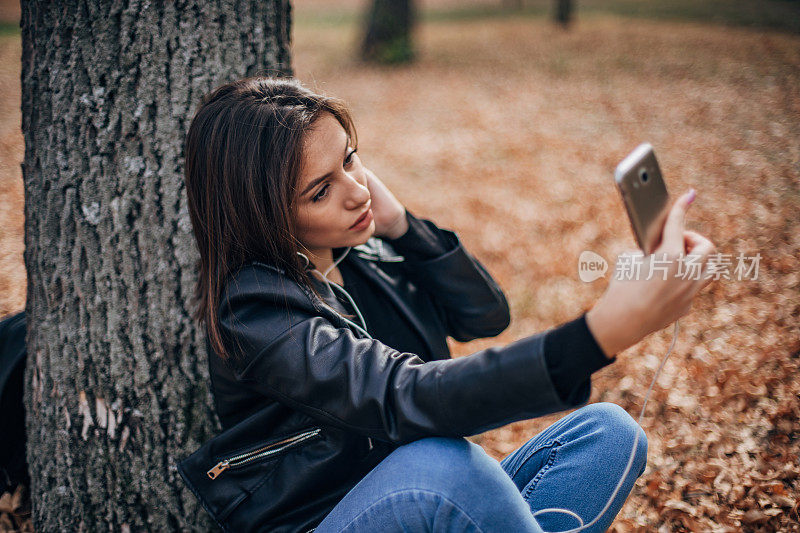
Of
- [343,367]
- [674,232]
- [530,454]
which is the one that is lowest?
[530,454]

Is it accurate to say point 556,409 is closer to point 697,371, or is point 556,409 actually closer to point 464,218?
point 697,371

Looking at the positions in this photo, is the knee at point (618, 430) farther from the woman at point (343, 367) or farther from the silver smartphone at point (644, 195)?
the silver smartphone at point (644, 195)

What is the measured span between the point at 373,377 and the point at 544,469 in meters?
0.81

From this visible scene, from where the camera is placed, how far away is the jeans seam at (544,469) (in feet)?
6.04

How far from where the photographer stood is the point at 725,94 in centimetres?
793

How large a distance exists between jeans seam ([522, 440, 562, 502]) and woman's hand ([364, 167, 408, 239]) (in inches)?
34.9

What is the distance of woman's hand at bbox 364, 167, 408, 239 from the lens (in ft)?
6.67

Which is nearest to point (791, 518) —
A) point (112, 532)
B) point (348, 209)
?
point (348, 209)

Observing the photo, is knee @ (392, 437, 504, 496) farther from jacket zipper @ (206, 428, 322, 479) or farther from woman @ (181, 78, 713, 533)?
jacket zipper @ (206, 428, 322, 479)

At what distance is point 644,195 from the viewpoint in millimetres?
1207

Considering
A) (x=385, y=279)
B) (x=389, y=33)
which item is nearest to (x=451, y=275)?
(x=385, y=279)

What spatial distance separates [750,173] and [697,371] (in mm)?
3263

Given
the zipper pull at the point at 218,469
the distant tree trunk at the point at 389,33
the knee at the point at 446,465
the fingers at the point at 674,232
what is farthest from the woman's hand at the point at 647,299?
the distant tree trunk at the point at 389,33

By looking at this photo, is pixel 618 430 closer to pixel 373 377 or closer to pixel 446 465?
pixel 446 465
